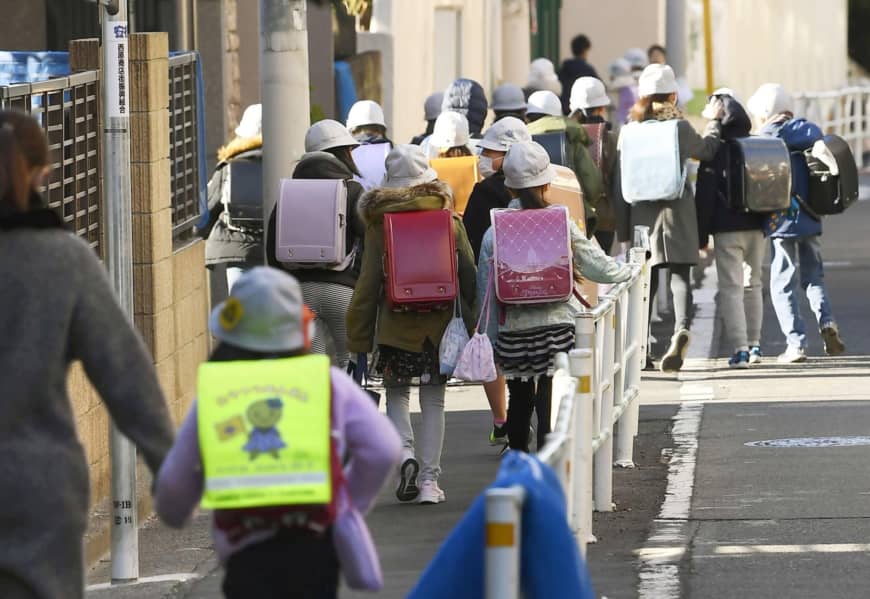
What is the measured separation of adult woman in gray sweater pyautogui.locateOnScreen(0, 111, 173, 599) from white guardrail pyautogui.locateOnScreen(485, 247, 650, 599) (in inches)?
31.0

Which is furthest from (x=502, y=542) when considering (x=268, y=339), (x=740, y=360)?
(x=740, y=360)

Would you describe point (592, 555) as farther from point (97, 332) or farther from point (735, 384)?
point (735, 384)

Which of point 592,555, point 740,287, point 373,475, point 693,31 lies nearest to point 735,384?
point 740,287

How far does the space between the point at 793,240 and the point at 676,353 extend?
→ 1.09 meters

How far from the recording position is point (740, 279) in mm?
14578

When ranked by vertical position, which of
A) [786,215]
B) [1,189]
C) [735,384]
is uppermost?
[1,189]

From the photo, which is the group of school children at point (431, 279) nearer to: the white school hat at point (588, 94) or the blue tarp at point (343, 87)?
the white school hat at point (588, 94)

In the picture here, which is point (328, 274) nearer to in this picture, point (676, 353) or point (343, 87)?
point (676, 353)

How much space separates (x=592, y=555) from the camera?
8.66 metres

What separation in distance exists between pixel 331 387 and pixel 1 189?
85 cm

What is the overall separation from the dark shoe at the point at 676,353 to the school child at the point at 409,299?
472 cm

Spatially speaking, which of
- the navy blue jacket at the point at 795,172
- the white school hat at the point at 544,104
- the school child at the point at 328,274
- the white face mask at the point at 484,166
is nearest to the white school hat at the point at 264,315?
the school child at the point at 328,274

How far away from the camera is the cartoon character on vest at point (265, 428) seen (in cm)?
489

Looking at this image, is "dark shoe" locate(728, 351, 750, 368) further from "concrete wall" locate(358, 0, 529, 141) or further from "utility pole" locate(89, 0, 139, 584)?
"concrete wall" locate(358, 0, 529, 141)
